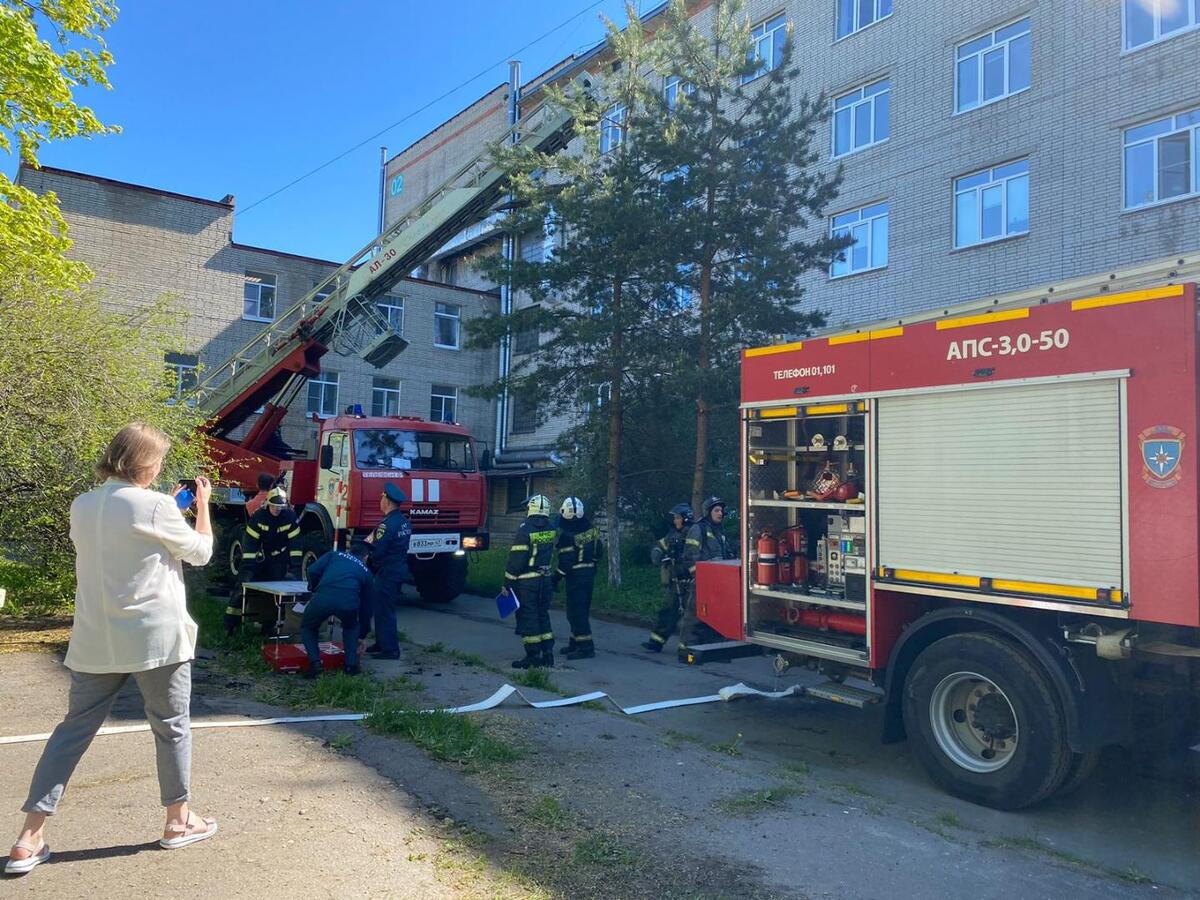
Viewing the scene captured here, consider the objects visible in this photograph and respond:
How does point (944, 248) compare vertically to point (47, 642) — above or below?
above

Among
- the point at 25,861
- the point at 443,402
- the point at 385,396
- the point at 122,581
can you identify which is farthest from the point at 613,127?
the point at 443,402

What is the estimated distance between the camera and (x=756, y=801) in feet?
16.0

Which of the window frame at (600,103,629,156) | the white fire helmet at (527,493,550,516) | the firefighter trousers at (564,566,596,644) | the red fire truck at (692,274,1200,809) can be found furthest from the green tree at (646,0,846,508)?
the red fire truck at (692,274,1200,809)

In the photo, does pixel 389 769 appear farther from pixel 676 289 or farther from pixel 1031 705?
pixel 676 289

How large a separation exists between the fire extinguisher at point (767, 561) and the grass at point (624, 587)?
533 centimetres

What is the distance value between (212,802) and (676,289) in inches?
407

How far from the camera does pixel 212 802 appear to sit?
4.40 metres

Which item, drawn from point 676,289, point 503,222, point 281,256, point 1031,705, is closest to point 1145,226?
point 676,289

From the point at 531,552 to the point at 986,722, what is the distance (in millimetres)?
4560

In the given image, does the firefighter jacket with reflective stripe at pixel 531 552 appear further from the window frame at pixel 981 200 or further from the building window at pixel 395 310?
the building window at pixel 395 310

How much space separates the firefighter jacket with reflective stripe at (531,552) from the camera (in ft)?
28.5

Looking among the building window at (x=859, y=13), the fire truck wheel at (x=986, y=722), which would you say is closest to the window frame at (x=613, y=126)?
the building window at (x=859, y=13)

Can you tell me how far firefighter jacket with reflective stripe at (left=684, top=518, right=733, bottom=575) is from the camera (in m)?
9.31

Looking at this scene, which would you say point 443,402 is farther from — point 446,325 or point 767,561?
point 767,561
